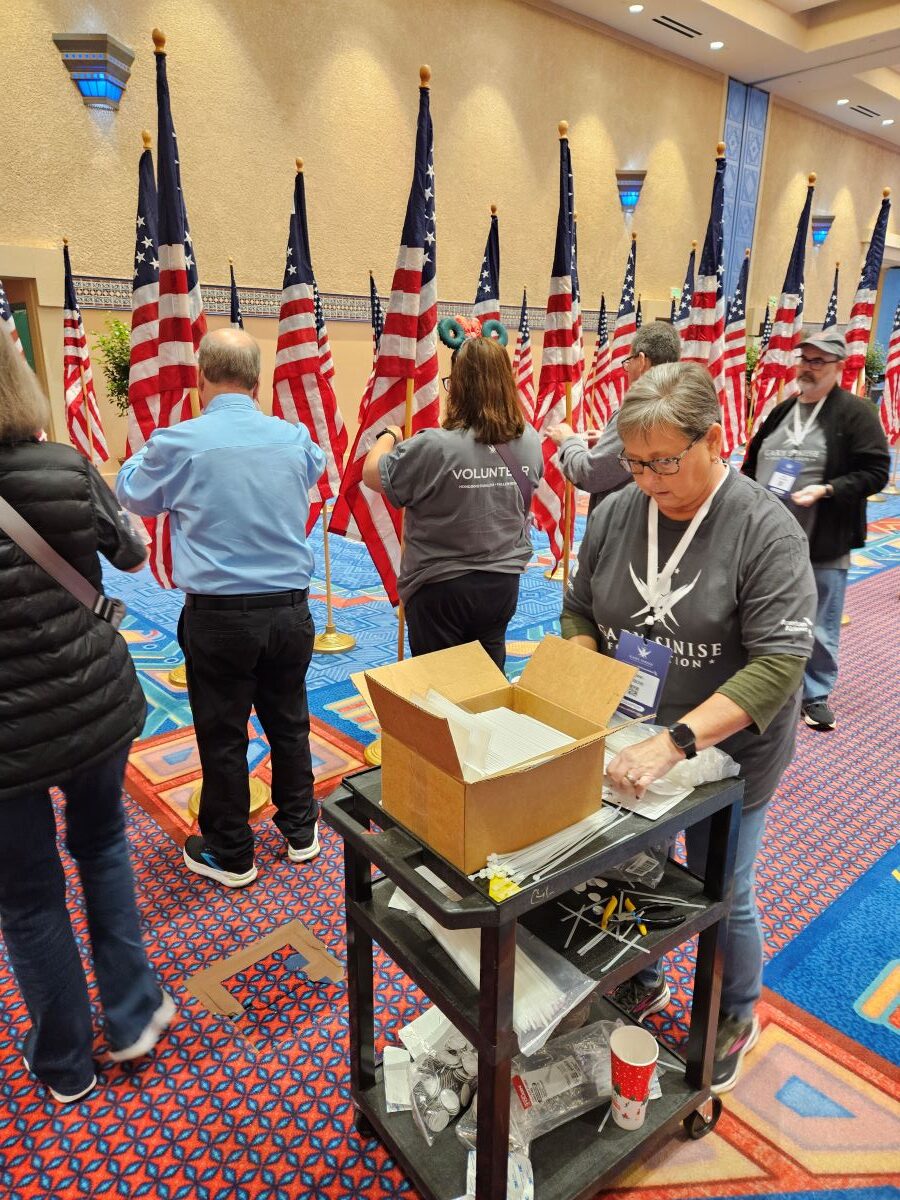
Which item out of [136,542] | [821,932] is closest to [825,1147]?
[821,932]

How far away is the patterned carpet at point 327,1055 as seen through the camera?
1751 mm

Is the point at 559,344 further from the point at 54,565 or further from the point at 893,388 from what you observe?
the point at 893,388

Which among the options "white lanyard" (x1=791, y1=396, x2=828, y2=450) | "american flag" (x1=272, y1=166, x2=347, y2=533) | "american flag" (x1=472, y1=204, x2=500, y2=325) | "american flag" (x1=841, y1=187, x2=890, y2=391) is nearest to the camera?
"white lanyard" (x1=791, y1=396, x2=828, y2=450)

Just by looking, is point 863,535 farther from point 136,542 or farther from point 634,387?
point 136,542

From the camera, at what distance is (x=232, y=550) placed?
2.38m

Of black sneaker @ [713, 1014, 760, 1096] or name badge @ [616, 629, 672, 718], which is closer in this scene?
name badge @ [616, 629, 672, 718]

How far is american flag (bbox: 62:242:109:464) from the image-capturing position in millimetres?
6633

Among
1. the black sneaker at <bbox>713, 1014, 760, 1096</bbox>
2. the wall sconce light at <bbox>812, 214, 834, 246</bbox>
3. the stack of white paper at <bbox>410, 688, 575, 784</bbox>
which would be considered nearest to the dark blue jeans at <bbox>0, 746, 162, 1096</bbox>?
the stack of white paper at <bbox>410, 688, 575, 784</bbox>

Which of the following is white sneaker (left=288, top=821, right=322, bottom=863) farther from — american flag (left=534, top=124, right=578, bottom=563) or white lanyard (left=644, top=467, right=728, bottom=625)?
american flag (left=534, top=124, right=578, bottom=563)

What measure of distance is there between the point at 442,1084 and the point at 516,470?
183cm

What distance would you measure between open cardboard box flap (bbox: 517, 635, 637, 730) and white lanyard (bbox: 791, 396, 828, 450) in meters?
2.77

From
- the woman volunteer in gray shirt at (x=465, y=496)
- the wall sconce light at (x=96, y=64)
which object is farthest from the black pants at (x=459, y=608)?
the wall sconce light at (x=96, y=64)

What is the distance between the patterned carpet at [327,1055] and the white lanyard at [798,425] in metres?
1.60

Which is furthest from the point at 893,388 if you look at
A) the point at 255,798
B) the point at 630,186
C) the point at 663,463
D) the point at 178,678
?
the point at 663,463
